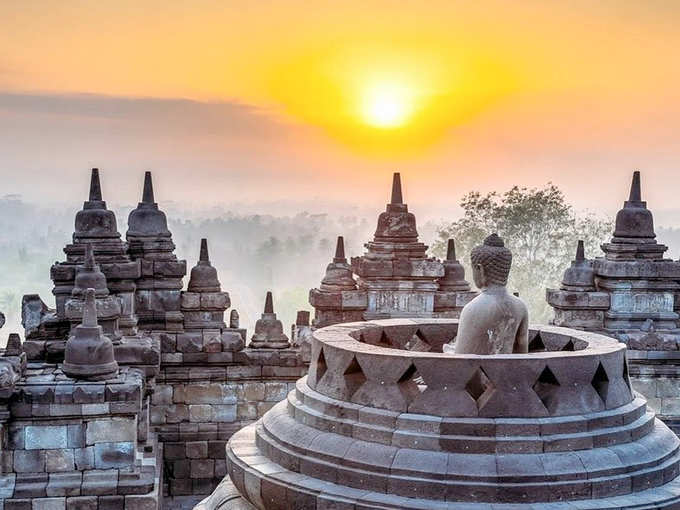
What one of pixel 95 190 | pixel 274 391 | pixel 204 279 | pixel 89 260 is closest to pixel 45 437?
pixel 89 260

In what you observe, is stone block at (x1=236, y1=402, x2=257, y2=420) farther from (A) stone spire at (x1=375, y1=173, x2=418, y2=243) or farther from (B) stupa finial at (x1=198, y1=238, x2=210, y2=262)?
(A) stone spire at (x1=375, y1=173, x2=418, y2=243)

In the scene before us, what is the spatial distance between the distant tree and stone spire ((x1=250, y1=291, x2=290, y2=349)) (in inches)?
778

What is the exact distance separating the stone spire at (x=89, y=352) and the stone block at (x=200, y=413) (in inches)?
145

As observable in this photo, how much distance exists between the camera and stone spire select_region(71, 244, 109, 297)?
1515 centimetres

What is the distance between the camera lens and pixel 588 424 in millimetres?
9109

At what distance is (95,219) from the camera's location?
56.5ft

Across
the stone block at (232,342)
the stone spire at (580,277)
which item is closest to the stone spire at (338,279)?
the stone block at (232,342)

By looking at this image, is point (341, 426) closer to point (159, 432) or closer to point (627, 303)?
point (159, 432)

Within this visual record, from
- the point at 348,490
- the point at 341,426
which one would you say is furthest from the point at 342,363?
the point at 348,490

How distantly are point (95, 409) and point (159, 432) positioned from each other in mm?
3983

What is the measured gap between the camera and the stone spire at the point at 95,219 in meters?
17.2

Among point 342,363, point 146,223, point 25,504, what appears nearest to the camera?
point 342,363

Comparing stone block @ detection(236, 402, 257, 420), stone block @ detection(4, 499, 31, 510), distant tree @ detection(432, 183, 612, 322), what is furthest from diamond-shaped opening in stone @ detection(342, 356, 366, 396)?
distant tree @ detection(432, 183, 612, 322)

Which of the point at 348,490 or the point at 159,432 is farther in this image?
the point at 159,432
